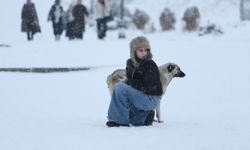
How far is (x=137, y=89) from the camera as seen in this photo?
32.1 ft

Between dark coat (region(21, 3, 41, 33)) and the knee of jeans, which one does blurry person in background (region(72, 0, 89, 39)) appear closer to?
dark coat (region(21, 3, 41, 33))

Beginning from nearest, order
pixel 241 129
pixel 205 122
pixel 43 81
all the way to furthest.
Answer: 1. pixel 241 129
2. pixel 205 122
3. pixel 43 81

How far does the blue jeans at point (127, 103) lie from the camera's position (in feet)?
31.8

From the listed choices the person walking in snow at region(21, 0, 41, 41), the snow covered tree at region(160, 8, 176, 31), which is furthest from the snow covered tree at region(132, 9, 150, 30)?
the person walking in snow at region(21, 0, 41, 41)

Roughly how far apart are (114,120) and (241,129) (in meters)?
1.50

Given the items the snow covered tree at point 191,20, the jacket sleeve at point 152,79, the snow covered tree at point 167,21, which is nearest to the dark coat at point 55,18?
the snow covered tree at point 191,20

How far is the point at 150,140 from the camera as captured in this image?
852cm

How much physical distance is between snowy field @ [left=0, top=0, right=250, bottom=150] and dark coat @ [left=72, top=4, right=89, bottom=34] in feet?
10.8

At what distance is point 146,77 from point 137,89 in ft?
0.68

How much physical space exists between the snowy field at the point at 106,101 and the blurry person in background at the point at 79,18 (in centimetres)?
330

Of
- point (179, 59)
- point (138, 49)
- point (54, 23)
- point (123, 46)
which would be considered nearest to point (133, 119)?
point (138, 49)

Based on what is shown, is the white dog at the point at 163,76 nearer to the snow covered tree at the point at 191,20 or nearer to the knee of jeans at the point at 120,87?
the knee of jeans at the point at 120,87

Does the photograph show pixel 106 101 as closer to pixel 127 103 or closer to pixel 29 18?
pixel 127 103

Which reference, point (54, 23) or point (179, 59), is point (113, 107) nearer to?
point (179, 59)
